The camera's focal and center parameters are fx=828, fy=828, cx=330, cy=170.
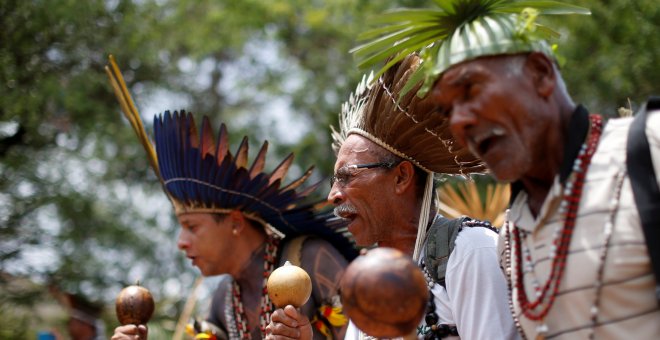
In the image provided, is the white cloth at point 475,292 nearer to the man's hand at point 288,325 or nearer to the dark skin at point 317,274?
the man's hand at point 288,325

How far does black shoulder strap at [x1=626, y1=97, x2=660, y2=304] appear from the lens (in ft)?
6.45

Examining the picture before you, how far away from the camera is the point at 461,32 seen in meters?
2.38

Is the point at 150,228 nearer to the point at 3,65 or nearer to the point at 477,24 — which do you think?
the point at 3,65

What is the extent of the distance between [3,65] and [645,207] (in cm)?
678

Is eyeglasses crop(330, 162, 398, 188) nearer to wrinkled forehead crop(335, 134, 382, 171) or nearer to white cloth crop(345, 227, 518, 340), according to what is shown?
wrinkled forehead crop(335, 134, 382, 171)

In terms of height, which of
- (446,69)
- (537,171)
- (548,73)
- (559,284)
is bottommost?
(559,284)

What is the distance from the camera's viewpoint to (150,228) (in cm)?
1058

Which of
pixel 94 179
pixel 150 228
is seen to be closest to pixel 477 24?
pixel 94 179

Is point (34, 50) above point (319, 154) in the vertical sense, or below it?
above

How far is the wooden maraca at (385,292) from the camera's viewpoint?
6.40ft

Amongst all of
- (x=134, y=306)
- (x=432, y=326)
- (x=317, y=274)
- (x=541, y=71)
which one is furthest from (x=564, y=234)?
(x=317, y=274)

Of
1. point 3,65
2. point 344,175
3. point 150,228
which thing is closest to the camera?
point 344,175

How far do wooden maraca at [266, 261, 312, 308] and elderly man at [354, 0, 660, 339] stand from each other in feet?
2.70

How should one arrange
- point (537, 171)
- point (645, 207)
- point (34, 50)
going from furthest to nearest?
point (34, 50) < point (537, 171) < point (645, 207)
